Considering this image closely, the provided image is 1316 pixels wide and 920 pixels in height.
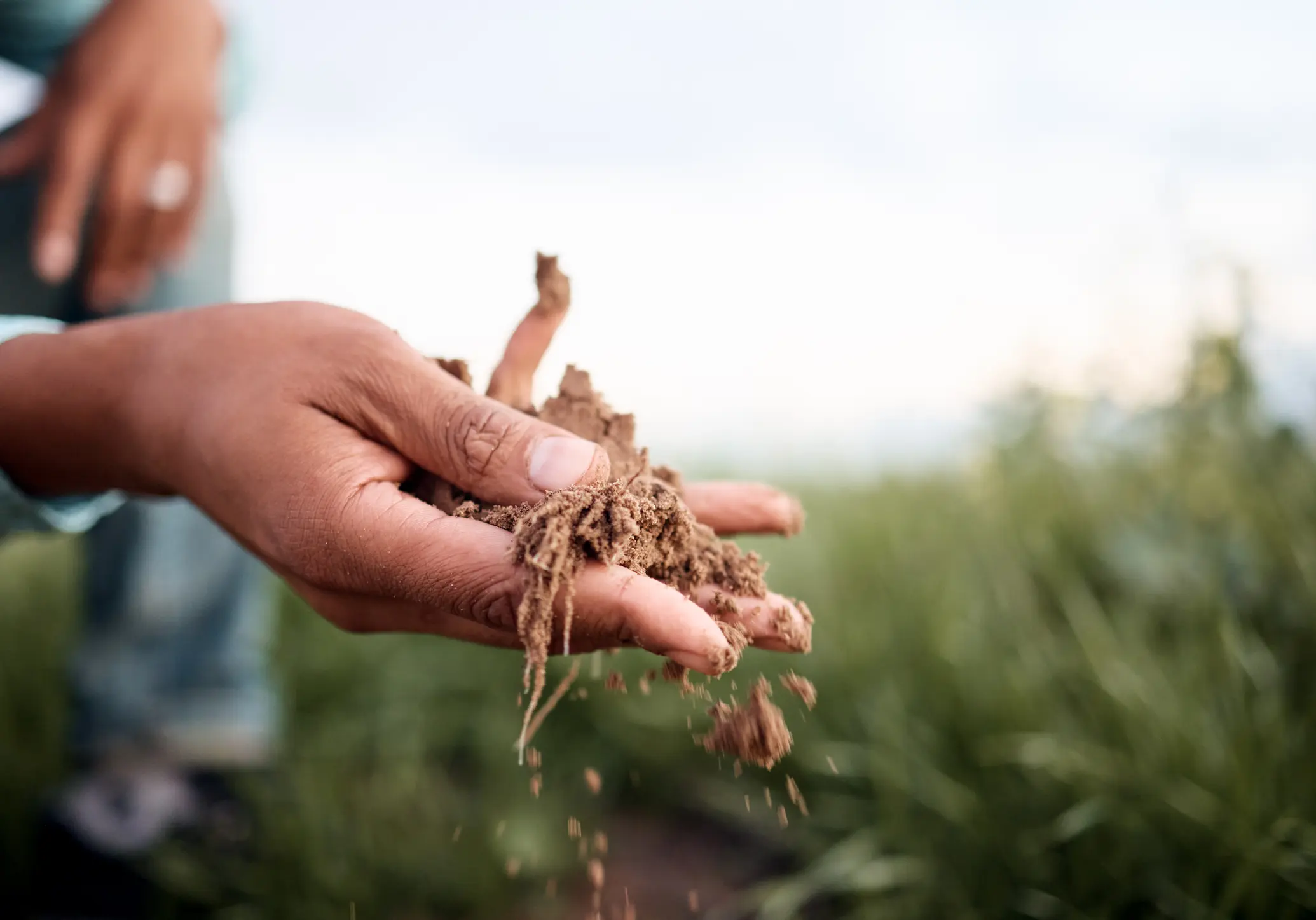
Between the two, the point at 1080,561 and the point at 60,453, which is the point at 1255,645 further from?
the point at 60,453

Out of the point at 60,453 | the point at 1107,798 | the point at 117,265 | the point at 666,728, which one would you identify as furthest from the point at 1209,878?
the point at 117,265

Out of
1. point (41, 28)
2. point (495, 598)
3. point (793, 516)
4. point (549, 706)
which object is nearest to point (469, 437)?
point (495, 598)

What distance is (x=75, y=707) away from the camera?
2787 millimetres

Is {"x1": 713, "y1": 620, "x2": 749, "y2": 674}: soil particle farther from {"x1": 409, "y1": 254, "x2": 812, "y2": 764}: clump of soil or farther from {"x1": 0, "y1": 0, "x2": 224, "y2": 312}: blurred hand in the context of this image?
Answer: {"x1": 0, "y1": 0, "x2": 224, "y2": 312}: blurred hand

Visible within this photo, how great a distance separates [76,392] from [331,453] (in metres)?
0.55

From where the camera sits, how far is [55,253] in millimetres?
2094

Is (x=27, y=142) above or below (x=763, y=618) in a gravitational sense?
above

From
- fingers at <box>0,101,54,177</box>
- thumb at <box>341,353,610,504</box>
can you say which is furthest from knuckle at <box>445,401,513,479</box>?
fingers at <box>0,101,54,177</box>

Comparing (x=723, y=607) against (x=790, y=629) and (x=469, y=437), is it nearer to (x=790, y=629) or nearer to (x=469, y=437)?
(x=790, y=629)

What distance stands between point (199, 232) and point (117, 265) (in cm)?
28

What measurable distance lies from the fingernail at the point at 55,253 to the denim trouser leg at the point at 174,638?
500mm

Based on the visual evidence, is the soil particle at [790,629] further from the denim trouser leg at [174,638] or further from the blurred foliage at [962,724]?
the denim trouser leg at [174,638]

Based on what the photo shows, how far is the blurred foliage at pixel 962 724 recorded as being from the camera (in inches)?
79.7

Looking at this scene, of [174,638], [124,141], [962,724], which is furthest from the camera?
[174,638]
